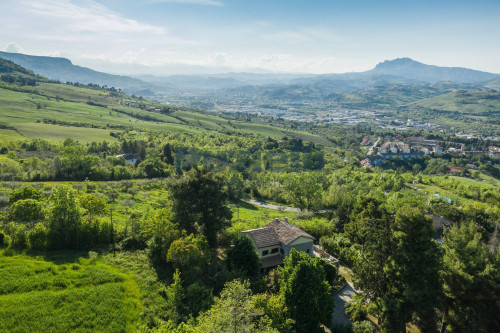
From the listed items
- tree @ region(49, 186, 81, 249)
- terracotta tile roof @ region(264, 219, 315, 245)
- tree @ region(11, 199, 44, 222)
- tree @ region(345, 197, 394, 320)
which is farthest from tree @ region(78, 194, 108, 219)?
tree @ region(345, 197, 394, 320)

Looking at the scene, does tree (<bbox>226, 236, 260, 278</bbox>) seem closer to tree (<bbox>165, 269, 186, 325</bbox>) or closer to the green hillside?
tree (<bbox>165, 269, 186, 325</bbox>)

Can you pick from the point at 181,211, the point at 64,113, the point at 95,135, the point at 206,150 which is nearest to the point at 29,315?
the point at 181,211

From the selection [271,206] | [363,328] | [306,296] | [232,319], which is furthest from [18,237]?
[271,206]

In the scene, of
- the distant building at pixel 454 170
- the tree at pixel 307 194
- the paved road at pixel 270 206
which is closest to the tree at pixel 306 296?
the tree at pixel 307 194

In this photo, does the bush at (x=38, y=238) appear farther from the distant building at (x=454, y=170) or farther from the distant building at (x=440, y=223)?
the distant building at (x=454, y=170)

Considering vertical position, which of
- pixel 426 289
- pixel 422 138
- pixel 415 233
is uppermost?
pixel 415 233

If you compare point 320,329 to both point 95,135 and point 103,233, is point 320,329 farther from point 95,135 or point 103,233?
point 95,135
